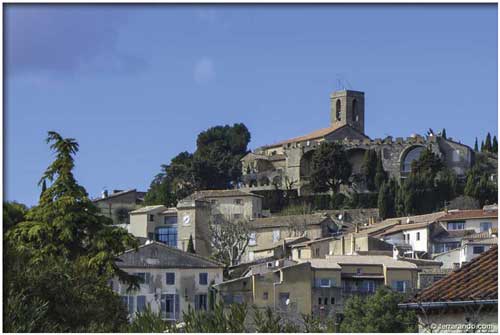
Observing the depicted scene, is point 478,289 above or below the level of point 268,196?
below

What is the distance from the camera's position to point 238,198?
95.8 metres

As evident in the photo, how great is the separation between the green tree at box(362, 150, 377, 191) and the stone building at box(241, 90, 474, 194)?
2.24 feet

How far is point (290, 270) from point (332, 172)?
121ft

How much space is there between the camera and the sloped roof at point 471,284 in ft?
56.1

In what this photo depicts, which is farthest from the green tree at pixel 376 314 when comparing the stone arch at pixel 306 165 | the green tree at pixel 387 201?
the stone arch at pixel 306 165

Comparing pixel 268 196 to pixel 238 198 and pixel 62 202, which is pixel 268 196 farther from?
pixel 62 202

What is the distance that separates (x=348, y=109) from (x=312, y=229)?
127 ft

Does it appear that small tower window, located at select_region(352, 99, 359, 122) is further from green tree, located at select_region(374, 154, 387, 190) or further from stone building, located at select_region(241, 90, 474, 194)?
green tree, located at select_region(374, 154, 387, 190)

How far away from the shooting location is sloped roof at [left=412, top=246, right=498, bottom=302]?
1709 centimetres

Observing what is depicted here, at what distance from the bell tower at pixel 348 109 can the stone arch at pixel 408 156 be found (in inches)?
782

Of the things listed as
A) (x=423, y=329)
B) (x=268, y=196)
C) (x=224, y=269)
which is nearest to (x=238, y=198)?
(x=268, y=196)

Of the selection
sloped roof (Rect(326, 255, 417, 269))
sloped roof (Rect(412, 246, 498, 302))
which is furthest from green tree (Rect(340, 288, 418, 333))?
sloped roof (Rect(412, 246, 498, 302))

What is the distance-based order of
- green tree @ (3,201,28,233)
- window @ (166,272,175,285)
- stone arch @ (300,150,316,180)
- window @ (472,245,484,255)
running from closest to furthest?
green tree @ (3,201,28,233)
window @ (166,272,175,285)
window @ (472,245,484,255)
stone arch @ (300,150,316,180)

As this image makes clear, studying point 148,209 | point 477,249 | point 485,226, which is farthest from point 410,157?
point 477,249
